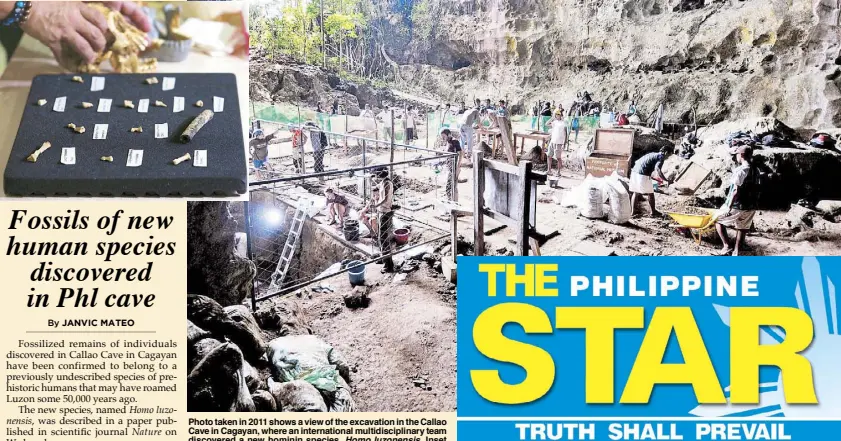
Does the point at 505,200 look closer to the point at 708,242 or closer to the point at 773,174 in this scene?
the point at 708,242

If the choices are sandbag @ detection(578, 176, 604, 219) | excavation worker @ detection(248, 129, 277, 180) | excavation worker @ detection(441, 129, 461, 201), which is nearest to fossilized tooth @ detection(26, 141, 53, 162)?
excavation worker @ detection(248, 129, 277, 180)

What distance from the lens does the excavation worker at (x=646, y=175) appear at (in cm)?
237

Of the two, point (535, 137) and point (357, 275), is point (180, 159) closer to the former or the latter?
point (357, 275)

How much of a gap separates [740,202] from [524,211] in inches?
39.0

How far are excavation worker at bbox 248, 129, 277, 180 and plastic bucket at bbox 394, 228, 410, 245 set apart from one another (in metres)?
0.73

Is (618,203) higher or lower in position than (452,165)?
lower

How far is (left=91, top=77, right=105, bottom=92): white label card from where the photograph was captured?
7.43 feet

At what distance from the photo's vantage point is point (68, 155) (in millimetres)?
2076

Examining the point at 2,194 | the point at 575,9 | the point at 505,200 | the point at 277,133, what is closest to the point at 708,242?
the point at 505,200

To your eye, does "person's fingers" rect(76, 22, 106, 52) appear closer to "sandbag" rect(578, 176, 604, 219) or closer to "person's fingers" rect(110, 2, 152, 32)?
"person's fingers" rect(110, 2, 152, 32)

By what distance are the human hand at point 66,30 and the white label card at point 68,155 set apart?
1.77 feet

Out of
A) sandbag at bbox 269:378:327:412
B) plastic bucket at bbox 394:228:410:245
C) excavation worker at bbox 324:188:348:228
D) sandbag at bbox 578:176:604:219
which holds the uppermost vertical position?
sandbag at bbox 578:176:604:219

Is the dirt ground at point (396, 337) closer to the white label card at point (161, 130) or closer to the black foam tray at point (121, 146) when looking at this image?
the black foam tray at point (121, 146)

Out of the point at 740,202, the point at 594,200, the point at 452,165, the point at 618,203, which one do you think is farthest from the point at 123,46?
the point at 740,202
